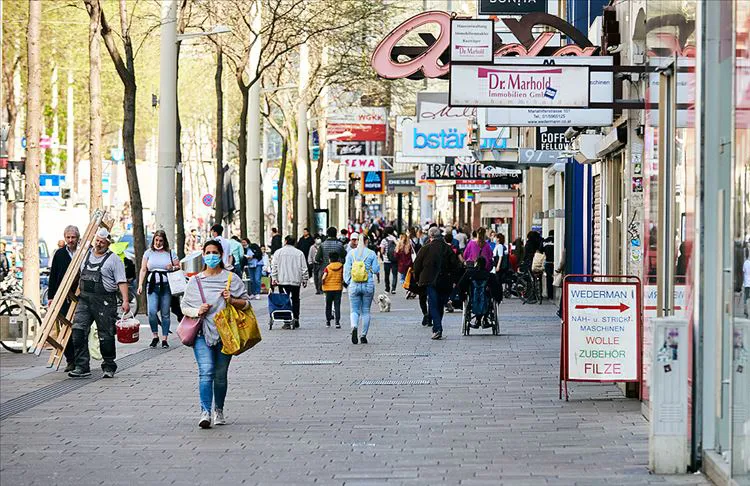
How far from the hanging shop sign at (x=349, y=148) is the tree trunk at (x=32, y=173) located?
4580cm

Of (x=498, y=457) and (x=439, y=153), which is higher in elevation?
(x=439, y=153)

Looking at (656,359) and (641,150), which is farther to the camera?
(641,150)

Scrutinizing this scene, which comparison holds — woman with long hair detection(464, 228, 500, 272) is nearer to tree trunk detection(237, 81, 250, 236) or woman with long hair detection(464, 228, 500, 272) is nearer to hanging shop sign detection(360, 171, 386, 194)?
tree trunk detection(237, 81, 250, 236)

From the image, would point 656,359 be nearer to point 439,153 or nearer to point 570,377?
point 570,377

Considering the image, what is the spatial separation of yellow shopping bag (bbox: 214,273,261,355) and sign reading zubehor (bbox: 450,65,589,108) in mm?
3696

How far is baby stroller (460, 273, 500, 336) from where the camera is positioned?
77.9 feet

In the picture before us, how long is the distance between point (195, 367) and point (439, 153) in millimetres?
29586

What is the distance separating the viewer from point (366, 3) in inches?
1647

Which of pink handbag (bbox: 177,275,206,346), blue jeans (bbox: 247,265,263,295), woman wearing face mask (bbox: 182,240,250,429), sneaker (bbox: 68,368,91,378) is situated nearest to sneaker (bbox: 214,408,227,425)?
woman wearing face mask (bbox: 182,240,250,429)

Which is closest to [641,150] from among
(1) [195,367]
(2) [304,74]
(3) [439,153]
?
(1) [195,367]

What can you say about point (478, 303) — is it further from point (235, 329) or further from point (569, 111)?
point (235, 329)

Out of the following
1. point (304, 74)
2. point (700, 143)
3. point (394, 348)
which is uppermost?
point (304, 74)

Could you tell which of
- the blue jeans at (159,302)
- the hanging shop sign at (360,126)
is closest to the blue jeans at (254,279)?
the blue jeans at (159,302)

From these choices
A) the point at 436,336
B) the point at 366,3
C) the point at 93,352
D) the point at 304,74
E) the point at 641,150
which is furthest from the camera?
the point at 304,74
